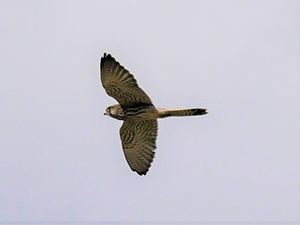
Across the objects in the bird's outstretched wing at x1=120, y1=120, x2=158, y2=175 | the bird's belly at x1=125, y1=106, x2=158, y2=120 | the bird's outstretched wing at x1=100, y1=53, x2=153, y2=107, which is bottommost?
the bird's outstretched wing at x1=120, y1=120, x2=158, y2=175

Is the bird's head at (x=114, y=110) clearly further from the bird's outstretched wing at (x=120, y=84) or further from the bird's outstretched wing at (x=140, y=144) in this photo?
the bird's outstretched wing at (x=140, y=144)

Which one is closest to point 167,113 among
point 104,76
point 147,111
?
point 147,111

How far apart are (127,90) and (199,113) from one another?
5.87ft

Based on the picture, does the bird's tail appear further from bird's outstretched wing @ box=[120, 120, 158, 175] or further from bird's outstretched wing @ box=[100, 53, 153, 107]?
bird's outstretched wing @ box=[120, 120, 158, 175]

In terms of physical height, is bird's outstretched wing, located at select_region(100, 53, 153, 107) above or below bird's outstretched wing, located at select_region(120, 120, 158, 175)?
above

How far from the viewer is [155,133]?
2072cm

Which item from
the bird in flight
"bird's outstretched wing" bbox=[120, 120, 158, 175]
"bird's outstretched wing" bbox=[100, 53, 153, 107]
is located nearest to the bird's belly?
the bird in flight

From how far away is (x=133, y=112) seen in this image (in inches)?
774

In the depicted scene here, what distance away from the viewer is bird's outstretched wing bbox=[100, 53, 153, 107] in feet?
61.0

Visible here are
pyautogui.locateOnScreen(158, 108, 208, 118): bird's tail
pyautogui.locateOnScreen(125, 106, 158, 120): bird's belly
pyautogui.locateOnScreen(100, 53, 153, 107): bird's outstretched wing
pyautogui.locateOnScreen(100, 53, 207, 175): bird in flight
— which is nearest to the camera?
pyautogui.locateOnScreen(100, 53, 153, 107): bird's outstretched wing

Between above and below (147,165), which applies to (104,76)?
above

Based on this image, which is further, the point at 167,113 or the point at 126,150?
the point at 126,150

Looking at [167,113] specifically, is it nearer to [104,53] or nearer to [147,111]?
[147,111]

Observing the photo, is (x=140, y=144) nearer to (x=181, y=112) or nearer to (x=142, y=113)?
(x=142, y=113)
